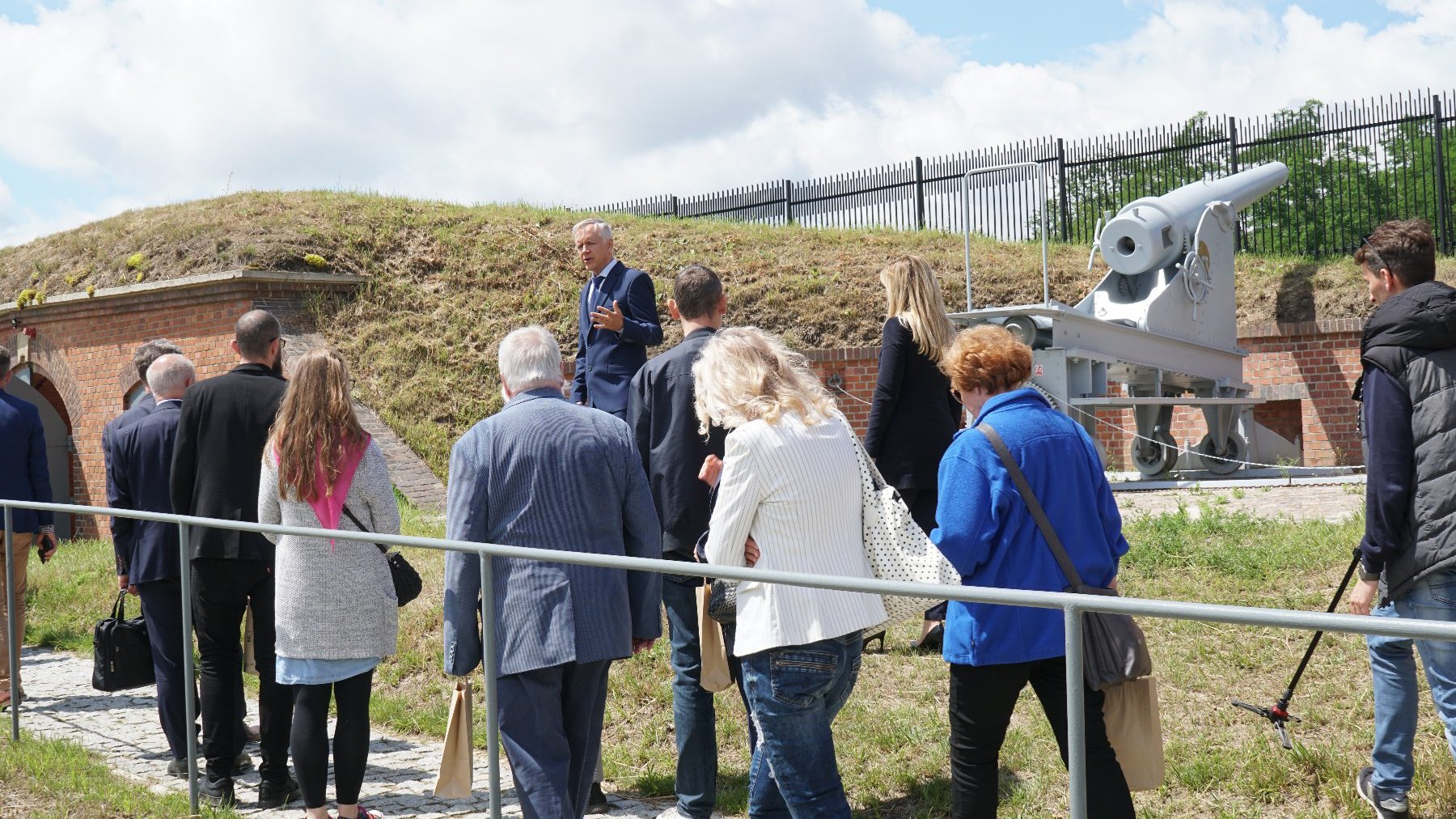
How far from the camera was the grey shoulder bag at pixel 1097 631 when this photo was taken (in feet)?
9.98

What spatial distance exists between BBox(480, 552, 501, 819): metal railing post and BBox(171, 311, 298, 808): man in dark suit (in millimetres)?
1619

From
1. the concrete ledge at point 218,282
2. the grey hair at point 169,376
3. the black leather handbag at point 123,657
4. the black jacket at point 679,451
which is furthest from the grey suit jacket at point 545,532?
the concrete ledge at point 218,282

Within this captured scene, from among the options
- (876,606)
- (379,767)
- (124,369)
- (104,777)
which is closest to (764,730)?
(876,606)

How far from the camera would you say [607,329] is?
21.0 feet

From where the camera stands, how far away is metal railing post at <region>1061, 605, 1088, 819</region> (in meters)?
2.57

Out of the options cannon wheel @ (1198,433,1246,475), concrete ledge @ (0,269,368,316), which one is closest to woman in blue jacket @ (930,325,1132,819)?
cannon wheel @ (1198,433,1246,475)

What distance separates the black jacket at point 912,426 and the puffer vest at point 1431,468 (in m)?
2.09

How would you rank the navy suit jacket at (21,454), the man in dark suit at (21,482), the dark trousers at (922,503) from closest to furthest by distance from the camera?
the dark trousers at (922,503) → the man in dark suit at (21,482) → the navy suit jacket at (21,454)

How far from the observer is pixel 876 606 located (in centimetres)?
348

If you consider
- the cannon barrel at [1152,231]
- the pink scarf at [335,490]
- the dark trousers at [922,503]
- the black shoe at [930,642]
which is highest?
the cannon barrel at [1152,231]

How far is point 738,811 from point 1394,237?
3.09 m

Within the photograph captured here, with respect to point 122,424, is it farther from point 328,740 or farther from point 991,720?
point 991,720

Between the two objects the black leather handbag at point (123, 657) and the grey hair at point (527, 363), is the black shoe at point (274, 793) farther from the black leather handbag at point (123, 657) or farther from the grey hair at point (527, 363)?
the grey hair at point (527, 363)

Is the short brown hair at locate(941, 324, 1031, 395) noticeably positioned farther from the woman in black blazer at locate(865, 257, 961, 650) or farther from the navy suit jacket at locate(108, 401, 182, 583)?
the navy suit jacket at locate(108, 401, 182, 583)
